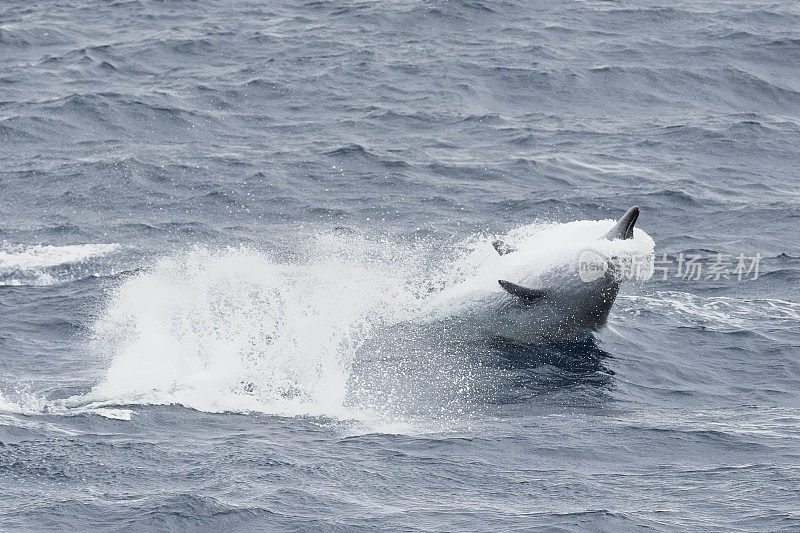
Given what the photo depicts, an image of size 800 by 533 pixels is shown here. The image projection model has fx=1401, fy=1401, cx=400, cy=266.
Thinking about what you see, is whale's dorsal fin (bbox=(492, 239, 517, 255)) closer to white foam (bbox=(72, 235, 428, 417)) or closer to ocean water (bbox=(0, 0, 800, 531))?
ocean water (bbox=(0, 0, 800, 531))

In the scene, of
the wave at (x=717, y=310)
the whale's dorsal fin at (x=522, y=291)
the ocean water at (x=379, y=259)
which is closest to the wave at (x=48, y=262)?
the ocean water at (x=379, y=259)

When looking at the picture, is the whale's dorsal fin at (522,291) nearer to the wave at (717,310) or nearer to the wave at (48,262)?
the wave at (717,310)

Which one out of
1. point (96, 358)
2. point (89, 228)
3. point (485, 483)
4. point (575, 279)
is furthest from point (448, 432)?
point (89, 228)

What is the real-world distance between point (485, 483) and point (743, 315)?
38.2ft

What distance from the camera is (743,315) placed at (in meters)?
31.6

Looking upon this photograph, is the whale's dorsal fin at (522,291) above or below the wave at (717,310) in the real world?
above

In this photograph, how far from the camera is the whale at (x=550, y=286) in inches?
1083

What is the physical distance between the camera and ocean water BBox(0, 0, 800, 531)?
867 inches

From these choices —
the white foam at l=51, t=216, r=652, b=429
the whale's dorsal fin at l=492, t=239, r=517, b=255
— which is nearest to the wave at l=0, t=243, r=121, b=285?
the white foam at l=51, t=216, r=652, b=429

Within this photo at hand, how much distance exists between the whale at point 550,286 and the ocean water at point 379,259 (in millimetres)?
574

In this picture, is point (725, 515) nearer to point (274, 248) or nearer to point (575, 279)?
point (575, 279)

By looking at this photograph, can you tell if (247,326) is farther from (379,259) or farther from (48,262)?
(48,262)

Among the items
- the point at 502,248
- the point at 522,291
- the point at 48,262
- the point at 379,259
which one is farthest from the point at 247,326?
the point at 48,262

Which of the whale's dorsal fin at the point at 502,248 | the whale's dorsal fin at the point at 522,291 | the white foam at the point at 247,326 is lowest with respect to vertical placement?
the white foam at the point at 247,326
